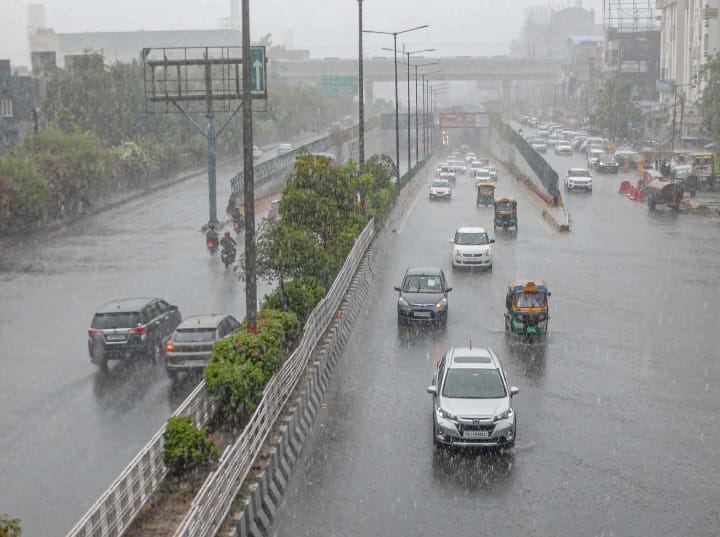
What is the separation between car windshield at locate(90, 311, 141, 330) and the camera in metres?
22.5

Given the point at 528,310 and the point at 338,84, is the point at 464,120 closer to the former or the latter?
the point at 338,84

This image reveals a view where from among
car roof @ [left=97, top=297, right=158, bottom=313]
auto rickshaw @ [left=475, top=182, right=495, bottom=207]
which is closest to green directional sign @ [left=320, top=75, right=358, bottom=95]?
auto rickshaw @ [left=475, top=182, right=495, bottom=207]

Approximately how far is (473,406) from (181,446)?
554cm

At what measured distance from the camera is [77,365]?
23.0 meters

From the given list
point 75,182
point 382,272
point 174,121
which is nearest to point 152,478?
point 382,272

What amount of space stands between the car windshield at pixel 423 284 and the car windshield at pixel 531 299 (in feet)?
8.94

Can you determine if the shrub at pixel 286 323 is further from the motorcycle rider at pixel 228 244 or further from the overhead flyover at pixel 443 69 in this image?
the overhead flyover at pixel 443 69

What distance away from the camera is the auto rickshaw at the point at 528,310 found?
25281 millimetres

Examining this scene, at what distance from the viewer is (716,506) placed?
1455 centimetres

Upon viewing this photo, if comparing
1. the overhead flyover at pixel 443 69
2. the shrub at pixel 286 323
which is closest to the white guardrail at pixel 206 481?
the shrub at pixel 286 323

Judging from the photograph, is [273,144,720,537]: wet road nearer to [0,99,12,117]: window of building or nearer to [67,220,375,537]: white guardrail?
[67,220,375,537]: white guardrail

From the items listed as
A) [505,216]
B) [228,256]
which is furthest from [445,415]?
[505,216]

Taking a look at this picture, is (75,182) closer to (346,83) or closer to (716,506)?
(716,506)

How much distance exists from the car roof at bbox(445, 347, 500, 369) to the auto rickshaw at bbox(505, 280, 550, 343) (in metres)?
6.19
